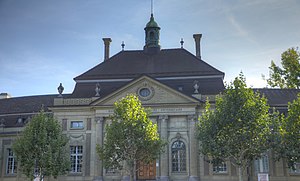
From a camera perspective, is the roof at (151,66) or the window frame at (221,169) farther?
the roof at (151,66)

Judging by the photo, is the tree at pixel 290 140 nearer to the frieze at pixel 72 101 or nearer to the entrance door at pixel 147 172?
the entrance door at pixel 147 172

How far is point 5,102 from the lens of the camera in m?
42.9

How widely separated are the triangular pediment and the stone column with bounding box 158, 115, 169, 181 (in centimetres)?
163

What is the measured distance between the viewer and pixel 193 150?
3278cm

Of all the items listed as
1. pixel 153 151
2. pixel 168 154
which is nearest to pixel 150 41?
pixel 168 154

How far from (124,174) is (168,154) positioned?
4277 millimetres

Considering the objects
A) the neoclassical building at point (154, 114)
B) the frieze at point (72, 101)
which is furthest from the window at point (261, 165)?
the frieze at point (72, 101)

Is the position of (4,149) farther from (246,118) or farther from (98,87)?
(246,118)

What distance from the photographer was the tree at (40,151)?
29.5 m

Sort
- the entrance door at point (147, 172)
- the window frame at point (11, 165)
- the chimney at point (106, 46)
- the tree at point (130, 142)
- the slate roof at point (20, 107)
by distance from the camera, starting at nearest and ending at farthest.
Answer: the tree at point (130, 142)
the entrance door at point (147, 172)
the window frame at point (11, 165)
the slate roof at point (20, 107)
the chimney at point (106, 46)

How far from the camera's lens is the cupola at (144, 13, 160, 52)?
4063cm

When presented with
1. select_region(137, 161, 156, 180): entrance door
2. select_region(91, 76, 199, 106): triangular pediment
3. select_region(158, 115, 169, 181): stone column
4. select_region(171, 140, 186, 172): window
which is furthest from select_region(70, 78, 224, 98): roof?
select_region(137, 161, 156, 180): entrance door

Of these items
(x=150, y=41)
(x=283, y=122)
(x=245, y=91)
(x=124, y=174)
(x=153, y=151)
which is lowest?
(x=124, y=174)

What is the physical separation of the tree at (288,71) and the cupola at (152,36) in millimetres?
15543
